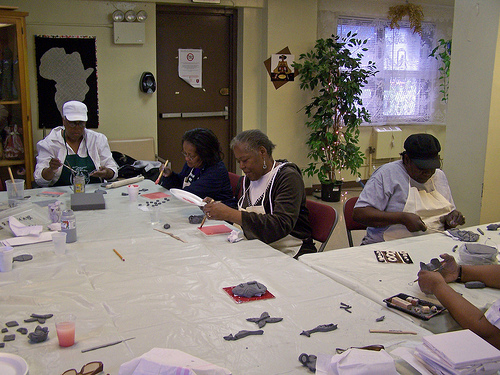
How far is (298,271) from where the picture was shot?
202cm

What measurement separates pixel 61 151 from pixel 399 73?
5112 mm

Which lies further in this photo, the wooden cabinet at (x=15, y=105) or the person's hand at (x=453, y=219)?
the wooden cabinet at (x=15, y=105)

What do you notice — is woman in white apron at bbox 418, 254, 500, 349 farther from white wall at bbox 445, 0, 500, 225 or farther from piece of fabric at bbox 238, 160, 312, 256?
white wall at bbox 445, 0, 500, 225

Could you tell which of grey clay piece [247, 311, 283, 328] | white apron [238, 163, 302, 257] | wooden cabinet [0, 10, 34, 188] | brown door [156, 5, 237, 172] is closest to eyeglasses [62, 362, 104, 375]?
grey clay piece [247, 311, 283, 328]

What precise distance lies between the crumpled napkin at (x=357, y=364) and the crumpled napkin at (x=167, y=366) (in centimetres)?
26

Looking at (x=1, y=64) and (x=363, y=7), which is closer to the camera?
(x=1, y=64)

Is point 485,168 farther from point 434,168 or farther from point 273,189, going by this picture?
point 273,189

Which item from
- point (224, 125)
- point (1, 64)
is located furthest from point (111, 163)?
point (224, 125)

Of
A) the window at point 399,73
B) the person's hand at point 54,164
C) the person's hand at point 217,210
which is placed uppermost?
the window at point 399,73

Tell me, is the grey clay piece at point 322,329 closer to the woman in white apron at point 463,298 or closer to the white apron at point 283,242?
the woman in white apron at point 463,298

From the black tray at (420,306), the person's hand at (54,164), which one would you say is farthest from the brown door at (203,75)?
the black tray at (420,306)

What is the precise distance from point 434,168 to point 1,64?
13.7ft

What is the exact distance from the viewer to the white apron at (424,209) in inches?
108

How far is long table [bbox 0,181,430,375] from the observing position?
1.41 meters
